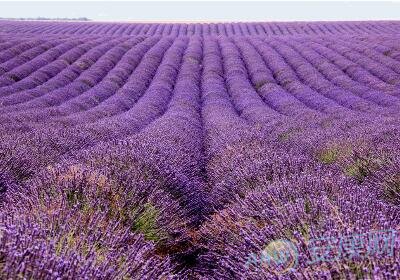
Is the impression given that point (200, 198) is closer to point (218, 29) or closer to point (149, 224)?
point (149, 224)

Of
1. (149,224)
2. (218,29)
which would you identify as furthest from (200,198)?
(218,29)

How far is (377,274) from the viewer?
216 centimetres

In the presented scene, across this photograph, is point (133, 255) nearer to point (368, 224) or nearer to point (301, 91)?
point (368, 224)

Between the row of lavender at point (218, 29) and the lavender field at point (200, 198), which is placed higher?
the lavender field at point (200, 198)

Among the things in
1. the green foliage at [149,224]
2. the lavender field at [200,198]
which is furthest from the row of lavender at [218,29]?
the green foliage at [149,224]

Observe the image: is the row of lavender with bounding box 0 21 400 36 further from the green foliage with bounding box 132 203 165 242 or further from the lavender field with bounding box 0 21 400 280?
the green foliage with bounding box 132 203 165 242

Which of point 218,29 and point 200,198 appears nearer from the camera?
point 200,198

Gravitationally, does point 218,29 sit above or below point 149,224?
below

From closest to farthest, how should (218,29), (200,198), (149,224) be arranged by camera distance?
(149,224) → (200,198) → (218,29)

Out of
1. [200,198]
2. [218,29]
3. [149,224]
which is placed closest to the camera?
[149,224]

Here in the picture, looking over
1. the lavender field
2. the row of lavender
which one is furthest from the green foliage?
the row of lavender

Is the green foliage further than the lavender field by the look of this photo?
Yes

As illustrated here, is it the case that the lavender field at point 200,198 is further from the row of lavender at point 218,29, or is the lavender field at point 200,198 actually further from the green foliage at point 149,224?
the row of lavender at point 218,29

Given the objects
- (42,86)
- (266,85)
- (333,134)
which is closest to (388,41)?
(266,85)
